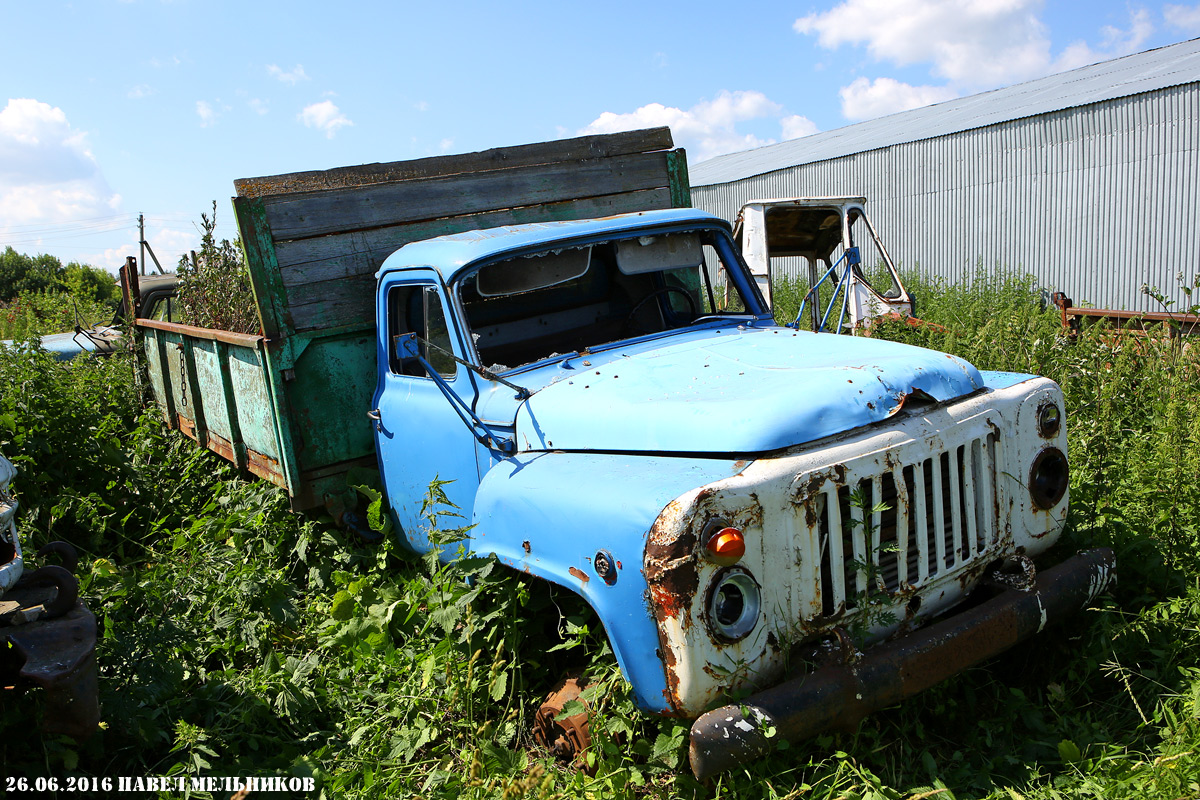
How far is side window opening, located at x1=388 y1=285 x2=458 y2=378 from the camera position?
138 inches

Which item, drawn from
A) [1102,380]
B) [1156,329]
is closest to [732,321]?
[1102,380]

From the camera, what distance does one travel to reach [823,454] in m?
2.39

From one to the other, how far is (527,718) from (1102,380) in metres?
3.94

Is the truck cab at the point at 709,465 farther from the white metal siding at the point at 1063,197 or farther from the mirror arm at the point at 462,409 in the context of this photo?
the white metal siding at the point at 1063,197

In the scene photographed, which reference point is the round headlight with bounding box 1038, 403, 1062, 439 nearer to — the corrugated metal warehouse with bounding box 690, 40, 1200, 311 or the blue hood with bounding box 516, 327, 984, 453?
the blue hood with bounding box 516, 327, 984, 453

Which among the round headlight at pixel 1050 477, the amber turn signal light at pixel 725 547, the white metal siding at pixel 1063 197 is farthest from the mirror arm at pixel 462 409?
the white metal siding at pixel 1063 197

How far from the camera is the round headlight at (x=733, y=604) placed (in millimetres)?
2203

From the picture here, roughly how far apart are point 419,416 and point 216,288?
2965mm

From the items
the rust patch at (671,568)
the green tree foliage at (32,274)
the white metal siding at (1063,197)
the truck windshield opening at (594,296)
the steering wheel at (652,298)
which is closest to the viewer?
the rust patch at (671,568)

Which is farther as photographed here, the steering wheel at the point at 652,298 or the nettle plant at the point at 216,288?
the nettle plant at the point at 216,288

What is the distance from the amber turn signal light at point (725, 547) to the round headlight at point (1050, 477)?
1.37 meters

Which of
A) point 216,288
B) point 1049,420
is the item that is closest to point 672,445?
point 1049,420

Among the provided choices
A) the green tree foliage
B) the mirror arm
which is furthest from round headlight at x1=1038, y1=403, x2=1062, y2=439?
the green tree foliage

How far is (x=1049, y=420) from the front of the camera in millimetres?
2926
